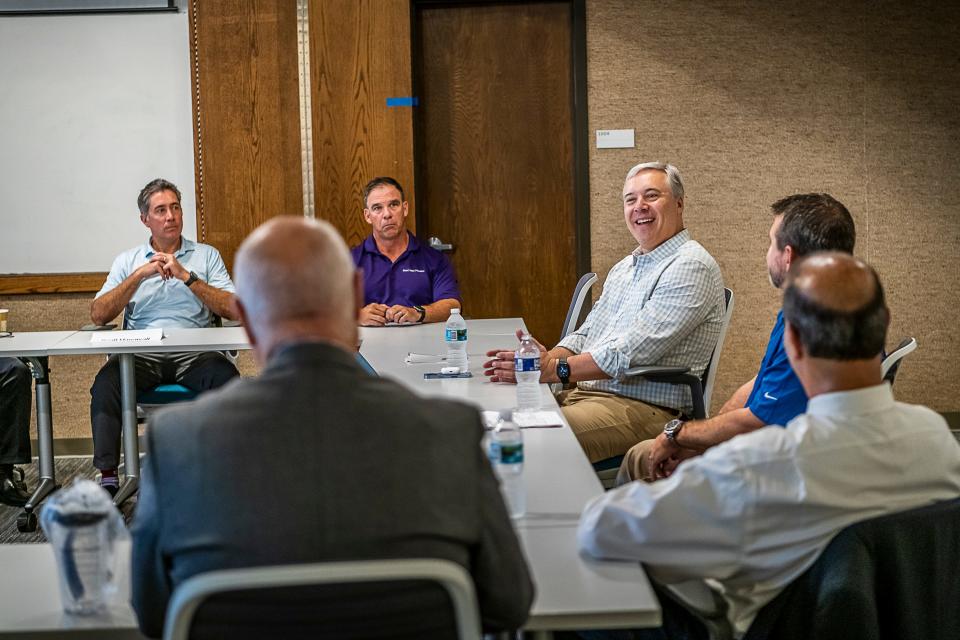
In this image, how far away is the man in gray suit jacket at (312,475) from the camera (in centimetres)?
135

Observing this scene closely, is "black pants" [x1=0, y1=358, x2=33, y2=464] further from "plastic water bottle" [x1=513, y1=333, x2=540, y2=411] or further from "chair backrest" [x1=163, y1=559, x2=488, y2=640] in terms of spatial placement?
"chair backrest" [x1=163, y1=559, x2=488, y2=640]

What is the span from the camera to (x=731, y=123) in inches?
229

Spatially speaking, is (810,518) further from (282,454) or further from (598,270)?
(598,270)

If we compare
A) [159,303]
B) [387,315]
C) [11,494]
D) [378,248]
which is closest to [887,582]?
[387,315]

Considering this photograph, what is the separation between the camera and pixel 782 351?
2703 millimetres

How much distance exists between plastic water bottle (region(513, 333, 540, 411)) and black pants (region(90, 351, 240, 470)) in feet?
6.93

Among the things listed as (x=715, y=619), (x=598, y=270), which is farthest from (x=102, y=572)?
(x=598, y=270)

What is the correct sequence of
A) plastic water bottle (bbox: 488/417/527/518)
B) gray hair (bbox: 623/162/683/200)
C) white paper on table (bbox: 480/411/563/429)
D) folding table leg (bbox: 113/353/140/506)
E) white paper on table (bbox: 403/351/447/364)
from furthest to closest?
folding table leg (bbox: 113/353/140/506) → gray hair (bbox: 623/162/683/200) → white paper on table (bbox: 403/351/447/364) → white paper on table (bbox: 480/411/563/429) → plastic water bottle (bbox: 488/417/527/518)

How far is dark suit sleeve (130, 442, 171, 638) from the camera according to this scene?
143 centimetres

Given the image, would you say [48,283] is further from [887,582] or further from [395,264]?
[887,582]

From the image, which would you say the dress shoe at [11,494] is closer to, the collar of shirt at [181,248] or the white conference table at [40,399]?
the white conference table at [40,399]

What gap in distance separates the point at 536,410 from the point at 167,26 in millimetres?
3952

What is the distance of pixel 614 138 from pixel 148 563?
15.6 ft

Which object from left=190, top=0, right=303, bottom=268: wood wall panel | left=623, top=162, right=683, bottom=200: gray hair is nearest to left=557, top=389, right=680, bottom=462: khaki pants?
left=623, top=162, right=683, bottom=200: gray hair
